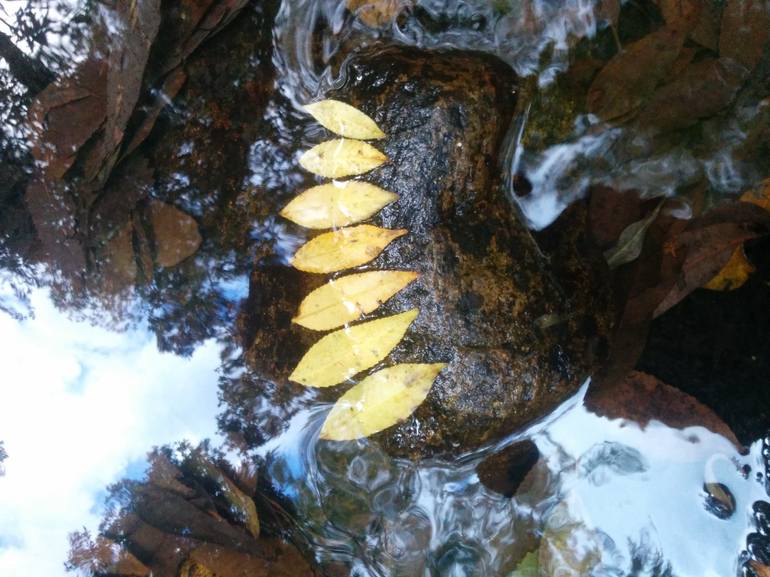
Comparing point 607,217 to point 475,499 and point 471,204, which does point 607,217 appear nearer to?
point 471,204

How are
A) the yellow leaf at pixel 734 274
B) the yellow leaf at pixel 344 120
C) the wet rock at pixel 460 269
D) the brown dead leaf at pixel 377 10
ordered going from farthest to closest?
the brown dead leaf at pixel 377 10 → the yellow leaf at pixel 734 274 → the yellow leaf at pixel 344 120 → the wet rock at pixel 460 269

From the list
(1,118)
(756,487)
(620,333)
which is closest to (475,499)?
(620,333)

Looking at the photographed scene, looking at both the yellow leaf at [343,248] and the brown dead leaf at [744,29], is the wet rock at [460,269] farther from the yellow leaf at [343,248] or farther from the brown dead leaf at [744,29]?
the brown dead leaf at [744,29]

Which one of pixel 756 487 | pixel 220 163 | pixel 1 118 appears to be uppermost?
pixel 1 118

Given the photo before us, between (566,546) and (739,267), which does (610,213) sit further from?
(566,546)

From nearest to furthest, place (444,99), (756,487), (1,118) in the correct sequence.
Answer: (444,99) < (756,487) < (1,118)

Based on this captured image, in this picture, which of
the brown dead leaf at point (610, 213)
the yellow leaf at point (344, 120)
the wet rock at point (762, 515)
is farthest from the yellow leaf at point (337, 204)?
the wet rock at point (762, 515)
